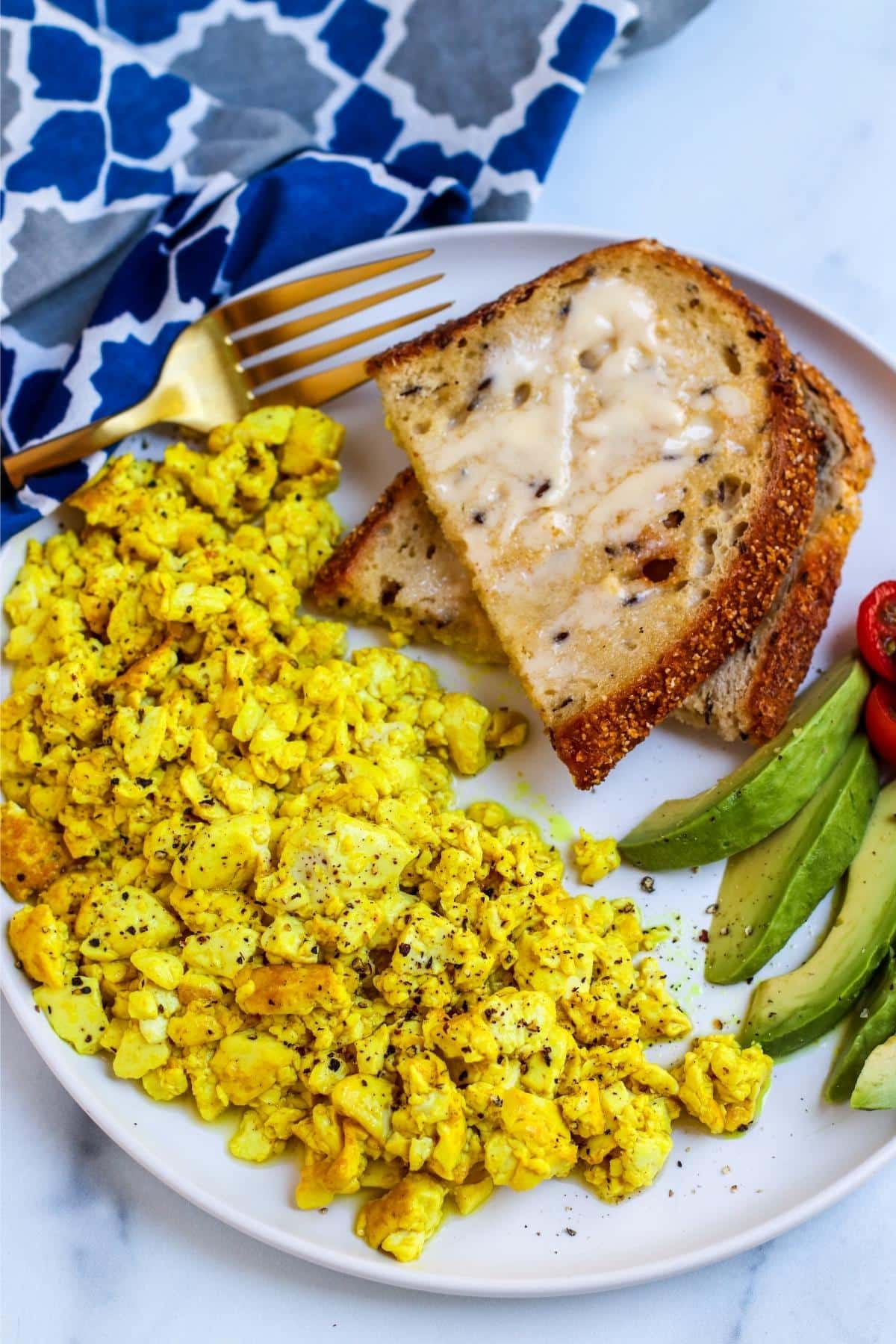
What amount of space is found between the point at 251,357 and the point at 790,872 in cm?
180

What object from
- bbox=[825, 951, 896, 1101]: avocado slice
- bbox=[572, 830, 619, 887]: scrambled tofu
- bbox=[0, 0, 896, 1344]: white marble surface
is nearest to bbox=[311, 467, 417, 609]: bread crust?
bbox=[572, 830, 619, 887]: scrambled tofu

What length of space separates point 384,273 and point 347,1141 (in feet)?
6.90

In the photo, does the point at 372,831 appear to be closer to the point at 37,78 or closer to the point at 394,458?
the point at 394,458

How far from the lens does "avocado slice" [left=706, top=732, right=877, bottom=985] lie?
9.48ft

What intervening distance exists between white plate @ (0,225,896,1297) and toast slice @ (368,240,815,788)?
189 mm

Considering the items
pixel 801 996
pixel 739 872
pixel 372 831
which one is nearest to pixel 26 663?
pixel 372 831

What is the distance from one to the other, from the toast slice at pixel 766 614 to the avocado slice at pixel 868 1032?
601mm

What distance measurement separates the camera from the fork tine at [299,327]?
3264mm

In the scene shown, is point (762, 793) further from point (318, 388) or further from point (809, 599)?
point (318, 388)

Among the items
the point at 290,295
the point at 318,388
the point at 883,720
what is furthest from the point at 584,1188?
the point at 290,295

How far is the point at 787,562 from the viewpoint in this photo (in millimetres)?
3076

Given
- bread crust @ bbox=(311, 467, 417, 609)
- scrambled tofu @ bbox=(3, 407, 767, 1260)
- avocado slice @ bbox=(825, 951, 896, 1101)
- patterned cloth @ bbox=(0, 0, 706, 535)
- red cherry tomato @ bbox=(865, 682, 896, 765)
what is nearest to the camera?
scrambled tofu @ bbox=(3, 407, 767, 1260)

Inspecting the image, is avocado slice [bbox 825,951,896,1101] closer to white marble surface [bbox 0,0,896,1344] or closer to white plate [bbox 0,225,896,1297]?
white plate [bbox 0,225,896,1297]

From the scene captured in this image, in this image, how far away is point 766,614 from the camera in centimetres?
312
